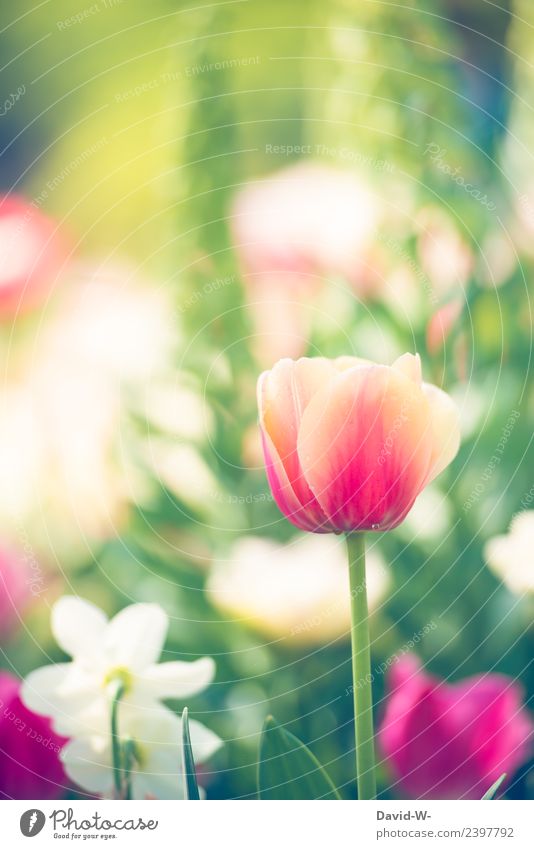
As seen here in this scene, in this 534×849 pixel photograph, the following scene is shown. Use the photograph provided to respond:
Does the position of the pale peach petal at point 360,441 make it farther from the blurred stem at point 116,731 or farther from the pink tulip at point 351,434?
the blurred stem at point 116,731

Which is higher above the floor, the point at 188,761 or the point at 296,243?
the point at 296,243

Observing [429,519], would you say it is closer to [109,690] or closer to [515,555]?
[515,555]

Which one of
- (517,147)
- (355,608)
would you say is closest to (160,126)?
(517,147)

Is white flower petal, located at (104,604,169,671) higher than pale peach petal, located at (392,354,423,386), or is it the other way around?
pale peach petal, located at (392,354,423,386)

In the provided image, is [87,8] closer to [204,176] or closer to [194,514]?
[204,176]

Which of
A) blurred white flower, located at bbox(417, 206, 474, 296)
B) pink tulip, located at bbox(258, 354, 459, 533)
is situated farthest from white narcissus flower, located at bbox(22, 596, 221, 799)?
blurred white flower, located at bbox(417, 206, 474, 296)

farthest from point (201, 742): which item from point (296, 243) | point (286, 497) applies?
point (296, 243)

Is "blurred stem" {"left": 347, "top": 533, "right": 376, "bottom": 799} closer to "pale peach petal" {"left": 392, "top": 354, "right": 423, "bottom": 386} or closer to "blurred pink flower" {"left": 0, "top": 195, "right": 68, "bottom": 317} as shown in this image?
"pale peach petal" {"left": 392, "top": 354, "right": 423, "bottom": 386}

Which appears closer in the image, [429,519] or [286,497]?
[286,497]
